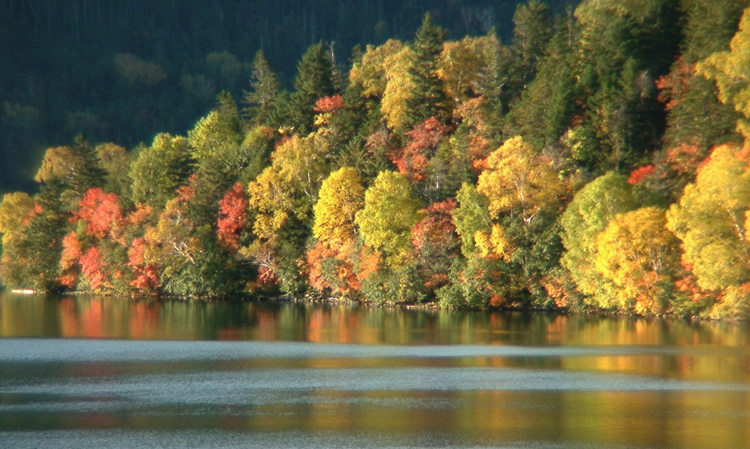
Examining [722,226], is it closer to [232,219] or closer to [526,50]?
[526,50]

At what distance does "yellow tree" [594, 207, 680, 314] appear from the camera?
6222 cm

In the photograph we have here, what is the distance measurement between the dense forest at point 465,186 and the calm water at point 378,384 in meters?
6.73

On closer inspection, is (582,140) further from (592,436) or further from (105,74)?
(105,74)

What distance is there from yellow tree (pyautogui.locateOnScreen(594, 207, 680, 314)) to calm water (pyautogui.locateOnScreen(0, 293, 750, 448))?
336 centimetres

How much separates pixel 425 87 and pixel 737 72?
3205 centimetres

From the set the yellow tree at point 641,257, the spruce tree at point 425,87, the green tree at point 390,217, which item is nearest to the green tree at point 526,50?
the spruce tree at point 425,87

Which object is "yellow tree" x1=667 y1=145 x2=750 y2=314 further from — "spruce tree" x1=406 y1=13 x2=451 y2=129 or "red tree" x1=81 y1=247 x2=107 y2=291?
"red tree" x1=81 y1=247 x2=107 y2=291

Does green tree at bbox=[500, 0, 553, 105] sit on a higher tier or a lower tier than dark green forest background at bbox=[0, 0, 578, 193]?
lower

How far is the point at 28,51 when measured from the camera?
186 metres

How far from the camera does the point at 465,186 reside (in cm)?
7381

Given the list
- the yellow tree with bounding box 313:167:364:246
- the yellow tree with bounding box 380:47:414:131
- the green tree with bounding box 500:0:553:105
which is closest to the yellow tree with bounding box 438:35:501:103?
the green tree with bounding box 500:0:553:105

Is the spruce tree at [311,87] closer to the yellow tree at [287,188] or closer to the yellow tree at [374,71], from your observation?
the yellow tree at [374,71]

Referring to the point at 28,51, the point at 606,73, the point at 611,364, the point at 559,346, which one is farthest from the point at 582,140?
the point at 28,51

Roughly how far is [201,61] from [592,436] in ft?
552
